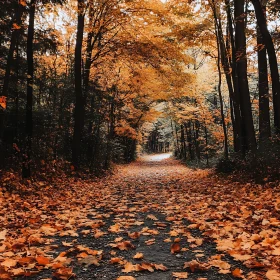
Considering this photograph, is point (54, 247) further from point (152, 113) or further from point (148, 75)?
point (152, 113)

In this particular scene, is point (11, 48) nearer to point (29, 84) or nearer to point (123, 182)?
point (29, 84)

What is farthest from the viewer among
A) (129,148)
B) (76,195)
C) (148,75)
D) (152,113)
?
(129,148)

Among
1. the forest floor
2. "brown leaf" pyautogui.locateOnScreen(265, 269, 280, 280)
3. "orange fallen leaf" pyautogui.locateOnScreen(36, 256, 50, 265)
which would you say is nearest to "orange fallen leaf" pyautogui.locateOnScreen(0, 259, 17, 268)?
the forest floor

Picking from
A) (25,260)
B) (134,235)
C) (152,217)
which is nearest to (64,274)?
(25,260)

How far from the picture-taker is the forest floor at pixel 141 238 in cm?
312

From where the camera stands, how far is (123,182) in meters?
12.5

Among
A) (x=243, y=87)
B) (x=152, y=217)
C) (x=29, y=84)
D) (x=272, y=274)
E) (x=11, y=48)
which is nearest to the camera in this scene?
(x=272, y=274)

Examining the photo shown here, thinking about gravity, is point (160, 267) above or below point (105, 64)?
below

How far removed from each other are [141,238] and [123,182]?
26.9 ft

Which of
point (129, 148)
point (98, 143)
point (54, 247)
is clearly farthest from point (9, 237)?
point (129, 148)

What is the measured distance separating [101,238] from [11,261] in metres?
1.46

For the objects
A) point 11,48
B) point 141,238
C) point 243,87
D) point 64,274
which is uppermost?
point 11,48

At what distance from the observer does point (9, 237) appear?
14.0 feet

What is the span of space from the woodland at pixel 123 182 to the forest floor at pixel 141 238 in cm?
2
